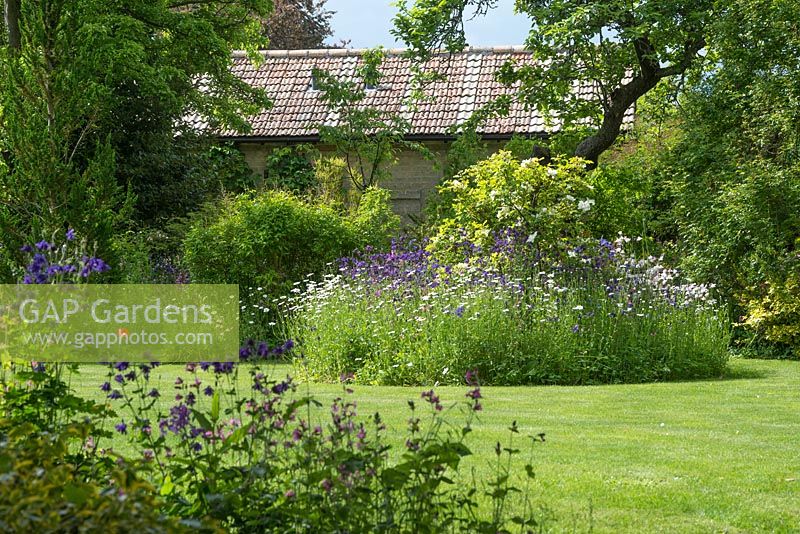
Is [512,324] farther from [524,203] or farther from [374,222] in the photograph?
[374,222]

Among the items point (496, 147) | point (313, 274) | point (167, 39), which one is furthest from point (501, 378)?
point (496, 147)

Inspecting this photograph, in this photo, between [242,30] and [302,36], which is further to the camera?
[302,36]

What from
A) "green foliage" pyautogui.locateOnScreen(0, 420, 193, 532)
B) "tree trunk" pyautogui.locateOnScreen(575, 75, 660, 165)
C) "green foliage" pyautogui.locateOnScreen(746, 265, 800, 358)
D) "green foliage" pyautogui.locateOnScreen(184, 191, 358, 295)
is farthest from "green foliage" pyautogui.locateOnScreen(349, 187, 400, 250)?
"green foliage" pyautogui.locateOnScreen(0, 420, 193, 532)

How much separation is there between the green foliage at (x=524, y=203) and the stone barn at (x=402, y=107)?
10.9 m

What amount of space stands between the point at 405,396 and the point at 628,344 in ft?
10.9

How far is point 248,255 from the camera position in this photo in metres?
14.9

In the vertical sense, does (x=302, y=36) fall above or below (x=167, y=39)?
above

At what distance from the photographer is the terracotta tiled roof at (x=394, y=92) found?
2570 centimetres

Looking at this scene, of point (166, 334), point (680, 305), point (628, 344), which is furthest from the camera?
point (166, 334)

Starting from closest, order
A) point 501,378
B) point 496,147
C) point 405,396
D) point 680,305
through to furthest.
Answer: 1. point 405,396
2. point 501,378
3. point 680,305
4. point 496,147

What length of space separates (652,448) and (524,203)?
21.8ft

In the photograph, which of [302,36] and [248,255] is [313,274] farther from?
[302,36]

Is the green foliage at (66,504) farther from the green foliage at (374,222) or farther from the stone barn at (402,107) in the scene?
the stone barn at (402,107)

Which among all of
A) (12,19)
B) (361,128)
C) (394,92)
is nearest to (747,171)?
(361,128)
